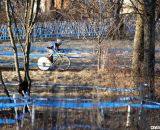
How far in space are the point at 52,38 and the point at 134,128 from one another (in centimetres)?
2959

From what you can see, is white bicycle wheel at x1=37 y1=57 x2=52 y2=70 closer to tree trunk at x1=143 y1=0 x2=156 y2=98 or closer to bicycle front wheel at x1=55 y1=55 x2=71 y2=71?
bicycle front wheel at x1=55 y1=55 x2=71 y2=71

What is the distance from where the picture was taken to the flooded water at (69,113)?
7.41m

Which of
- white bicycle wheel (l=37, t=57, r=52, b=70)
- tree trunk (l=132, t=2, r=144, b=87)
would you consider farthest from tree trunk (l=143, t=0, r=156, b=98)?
white bicycle wheel (l=37, t=57, r=52, b=70)

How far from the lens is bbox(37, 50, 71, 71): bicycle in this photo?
17.8 meters

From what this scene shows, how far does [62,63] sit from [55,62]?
283 mm

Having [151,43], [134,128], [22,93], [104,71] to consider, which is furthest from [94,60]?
[134,128]

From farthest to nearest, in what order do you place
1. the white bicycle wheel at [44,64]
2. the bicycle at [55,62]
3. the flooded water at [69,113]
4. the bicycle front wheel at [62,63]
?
the bicycle front wheel at [62,63]
the bicycle at [55,62]
the white bicycle wheel at [44,64]
the flooded water at [69,113]

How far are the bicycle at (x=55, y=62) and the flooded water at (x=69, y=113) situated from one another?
29.3 feet

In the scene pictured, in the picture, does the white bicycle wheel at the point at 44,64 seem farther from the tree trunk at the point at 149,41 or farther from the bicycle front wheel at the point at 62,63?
the tree trunk at the point at 149,41

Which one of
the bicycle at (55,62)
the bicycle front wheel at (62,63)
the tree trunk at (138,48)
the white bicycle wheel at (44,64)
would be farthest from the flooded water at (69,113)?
the bicycle front wheel at (62,63)

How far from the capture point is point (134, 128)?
25.2ft

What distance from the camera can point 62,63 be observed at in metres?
18.8

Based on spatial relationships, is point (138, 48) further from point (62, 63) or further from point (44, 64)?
point (62, 63)

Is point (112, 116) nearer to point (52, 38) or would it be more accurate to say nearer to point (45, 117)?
point (45, 117)
